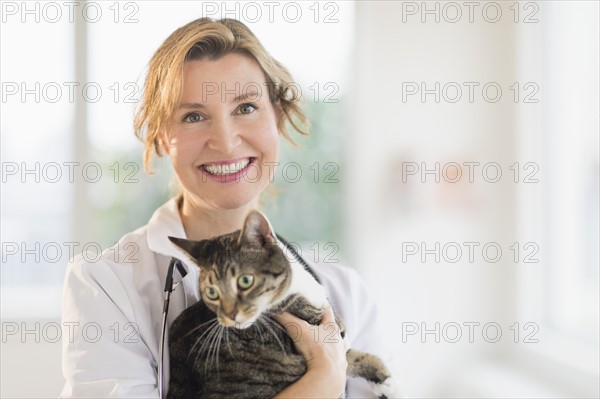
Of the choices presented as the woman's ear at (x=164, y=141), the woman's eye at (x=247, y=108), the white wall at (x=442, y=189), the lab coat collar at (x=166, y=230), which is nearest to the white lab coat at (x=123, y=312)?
the lab coat collar at (x=166, y=230)

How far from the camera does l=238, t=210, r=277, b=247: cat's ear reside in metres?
1.07

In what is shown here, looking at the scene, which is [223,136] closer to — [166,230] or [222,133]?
[222,133]

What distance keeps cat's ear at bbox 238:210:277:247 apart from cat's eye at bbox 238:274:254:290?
57mm

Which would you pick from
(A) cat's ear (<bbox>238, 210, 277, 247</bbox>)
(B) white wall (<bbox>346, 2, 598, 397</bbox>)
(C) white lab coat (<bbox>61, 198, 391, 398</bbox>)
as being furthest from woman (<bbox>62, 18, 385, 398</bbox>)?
(B) white wall (<bbox>346, 2, 598, 397</bbox>)

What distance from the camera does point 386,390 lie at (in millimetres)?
1185

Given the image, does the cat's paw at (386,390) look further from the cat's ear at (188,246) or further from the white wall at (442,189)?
the white wall at (442,189)

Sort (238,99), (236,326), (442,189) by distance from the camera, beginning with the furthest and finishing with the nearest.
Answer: (442,189) → (238,99) → (236,326)

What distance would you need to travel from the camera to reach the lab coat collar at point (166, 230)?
3.64 ft

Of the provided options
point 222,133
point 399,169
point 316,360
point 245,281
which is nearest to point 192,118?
point 222,133

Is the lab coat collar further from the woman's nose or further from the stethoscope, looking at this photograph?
the woman's nose

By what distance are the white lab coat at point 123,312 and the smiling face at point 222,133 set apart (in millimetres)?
87

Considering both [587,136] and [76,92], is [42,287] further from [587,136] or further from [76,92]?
[587,136]

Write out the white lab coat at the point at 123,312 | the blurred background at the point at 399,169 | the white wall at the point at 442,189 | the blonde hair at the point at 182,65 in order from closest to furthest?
the white lab coat at the point at 123,312
the blonde hair at the point at 182,65
the blurred background at the point at 399,169
the white wall at the point at 442,189

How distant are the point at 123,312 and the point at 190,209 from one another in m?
0.24
